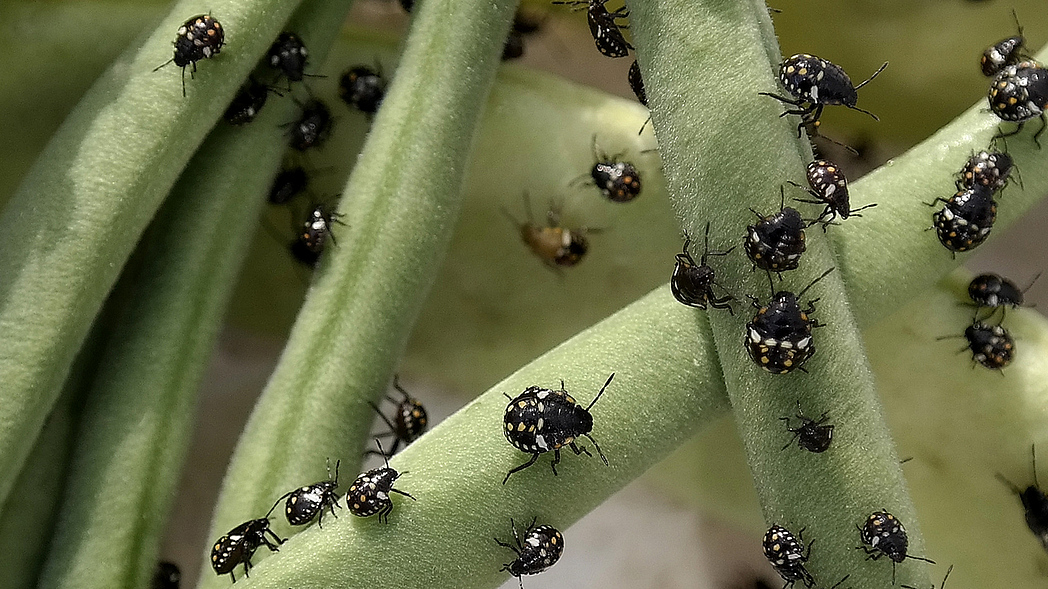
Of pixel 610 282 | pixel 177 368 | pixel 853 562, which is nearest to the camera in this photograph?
pixel 853 562

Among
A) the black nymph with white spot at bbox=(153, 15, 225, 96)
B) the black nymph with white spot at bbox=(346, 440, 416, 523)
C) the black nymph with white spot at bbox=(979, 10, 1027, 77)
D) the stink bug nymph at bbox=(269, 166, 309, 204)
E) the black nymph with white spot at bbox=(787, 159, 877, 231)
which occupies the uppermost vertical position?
the black nymph with white spot at bbox=(979, 10, 1027, 77)

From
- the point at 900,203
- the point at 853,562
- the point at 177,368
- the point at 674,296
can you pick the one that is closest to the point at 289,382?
the point at 177,368

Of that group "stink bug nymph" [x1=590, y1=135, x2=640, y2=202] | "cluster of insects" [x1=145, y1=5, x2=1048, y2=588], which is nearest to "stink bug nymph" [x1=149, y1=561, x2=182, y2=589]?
"cluster of insects" [x1=145, y1=5, x2=1048, y2=588]

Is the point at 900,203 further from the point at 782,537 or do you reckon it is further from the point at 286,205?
the point at 286,205

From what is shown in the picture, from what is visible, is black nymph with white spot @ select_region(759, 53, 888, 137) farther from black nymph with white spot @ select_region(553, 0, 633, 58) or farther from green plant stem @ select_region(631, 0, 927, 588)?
black nymph with white spot @ select_region(553, 0, 633, 58)

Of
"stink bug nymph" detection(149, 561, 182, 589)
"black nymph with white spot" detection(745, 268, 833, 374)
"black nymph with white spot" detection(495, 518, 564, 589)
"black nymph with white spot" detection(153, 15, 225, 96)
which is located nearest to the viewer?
"black nymph with white spot" detection(745, 268, 833, 374)

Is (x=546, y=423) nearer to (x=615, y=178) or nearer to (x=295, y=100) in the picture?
(x=615, y=178)
